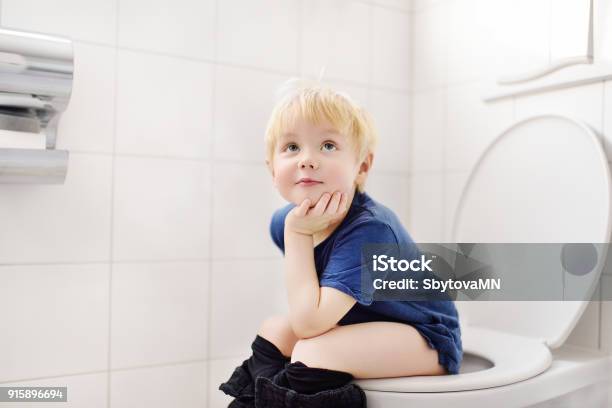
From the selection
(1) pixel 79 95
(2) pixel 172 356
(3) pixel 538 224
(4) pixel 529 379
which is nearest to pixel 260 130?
(1) pixel 79 95

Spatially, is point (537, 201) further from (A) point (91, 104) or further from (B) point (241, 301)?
(A) point (91, 104)

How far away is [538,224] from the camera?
125 centimetres

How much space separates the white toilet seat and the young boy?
36 mm

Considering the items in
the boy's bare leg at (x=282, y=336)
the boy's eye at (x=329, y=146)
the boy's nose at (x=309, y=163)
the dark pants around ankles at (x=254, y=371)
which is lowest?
the dark pants around ankles at (x=254, y=371)

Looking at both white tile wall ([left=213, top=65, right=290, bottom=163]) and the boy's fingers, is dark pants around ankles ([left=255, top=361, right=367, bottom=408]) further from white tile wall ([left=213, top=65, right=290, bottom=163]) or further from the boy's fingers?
white tile wall ([left=213, top=65, right=290, bottom=163])

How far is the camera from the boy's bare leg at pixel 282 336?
104 centimetres

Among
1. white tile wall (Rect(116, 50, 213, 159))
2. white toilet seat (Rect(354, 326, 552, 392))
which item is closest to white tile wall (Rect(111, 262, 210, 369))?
white tile wall (Rect(116, 50, 213, 159))

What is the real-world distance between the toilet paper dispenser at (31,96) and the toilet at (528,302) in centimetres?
66

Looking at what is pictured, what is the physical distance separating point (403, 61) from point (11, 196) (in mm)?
1071

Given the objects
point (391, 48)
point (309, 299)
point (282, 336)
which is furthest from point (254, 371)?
point (391, 48)

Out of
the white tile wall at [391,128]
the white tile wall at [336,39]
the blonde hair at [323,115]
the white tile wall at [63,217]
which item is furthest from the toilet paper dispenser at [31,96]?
the white tile wall at [391,128]

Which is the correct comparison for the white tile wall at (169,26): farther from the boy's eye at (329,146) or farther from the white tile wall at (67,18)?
the boy's eye at (329,146)

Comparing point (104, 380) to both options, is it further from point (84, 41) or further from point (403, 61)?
point (403, 61)

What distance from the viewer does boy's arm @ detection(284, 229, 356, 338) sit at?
93 cm
